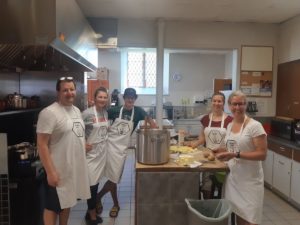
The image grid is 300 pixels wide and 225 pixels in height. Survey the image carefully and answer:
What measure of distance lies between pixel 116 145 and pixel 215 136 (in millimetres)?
960

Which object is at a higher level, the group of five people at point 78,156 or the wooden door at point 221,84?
the wooden door at point 221,84

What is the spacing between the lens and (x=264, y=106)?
448 cm

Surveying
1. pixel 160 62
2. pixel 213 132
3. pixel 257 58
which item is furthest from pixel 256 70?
pixel 213 132

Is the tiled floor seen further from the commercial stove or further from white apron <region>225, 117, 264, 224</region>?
white apron <region>225, 117, 264, 224</region>

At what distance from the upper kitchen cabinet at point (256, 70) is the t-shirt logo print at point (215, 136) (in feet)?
7.22

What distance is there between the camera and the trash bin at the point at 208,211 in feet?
5.35

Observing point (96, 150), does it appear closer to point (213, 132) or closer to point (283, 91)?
point (213, 132)

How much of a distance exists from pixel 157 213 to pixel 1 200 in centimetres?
110

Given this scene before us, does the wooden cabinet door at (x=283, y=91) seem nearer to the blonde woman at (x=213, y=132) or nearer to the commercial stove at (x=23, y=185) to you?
the blonde woman at (x=213, y=132)

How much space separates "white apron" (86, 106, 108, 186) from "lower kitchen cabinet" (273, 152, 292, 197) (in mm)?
2249

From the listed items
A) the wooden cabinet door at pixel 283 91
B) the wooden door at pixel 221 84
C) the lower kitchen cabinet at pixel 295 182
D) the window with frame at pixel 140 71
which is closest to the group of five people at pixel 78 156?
the lower kitchen cabinet at pixel 295 182

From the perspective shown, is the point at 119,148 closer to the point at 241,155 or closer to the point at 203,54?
the point at 241,155

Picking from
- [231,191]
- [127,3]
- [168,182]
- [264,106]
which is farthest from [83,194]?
[264,106]

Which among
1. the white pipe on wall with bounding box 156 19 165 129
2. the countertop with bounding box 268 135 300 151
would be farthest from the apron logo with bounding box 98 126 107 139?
the countertop with bounding box 268 135 300 151
